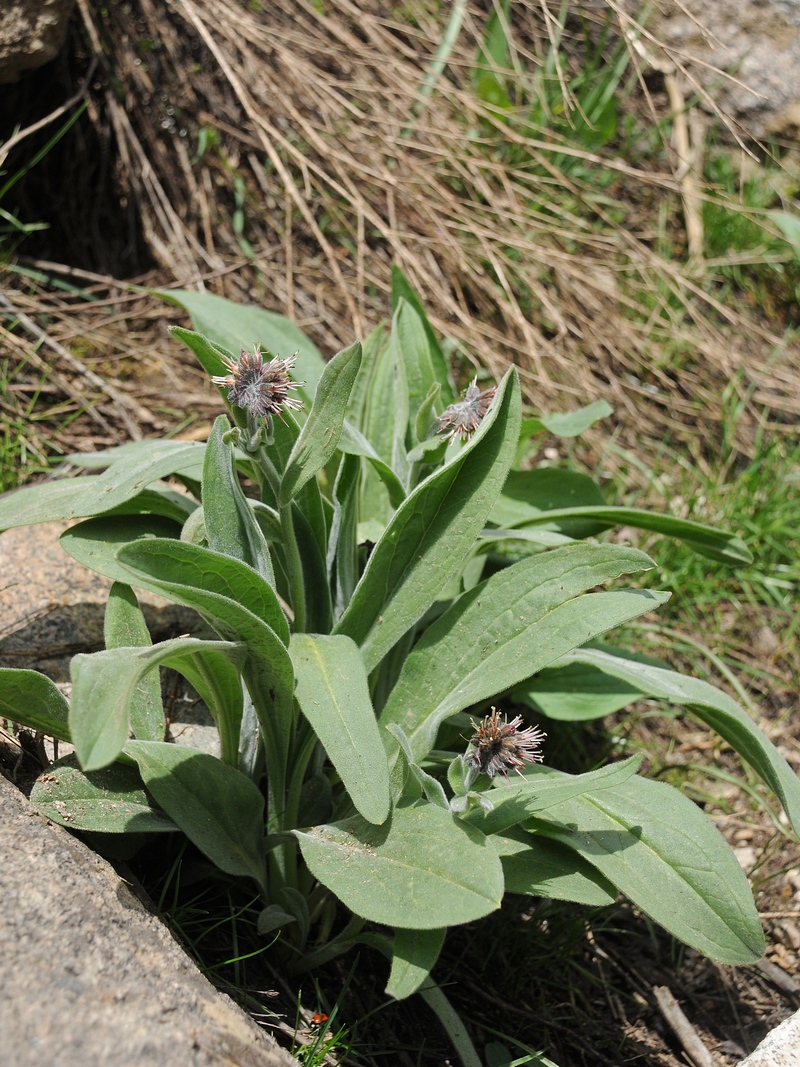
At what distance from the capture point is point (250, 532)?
1660mm

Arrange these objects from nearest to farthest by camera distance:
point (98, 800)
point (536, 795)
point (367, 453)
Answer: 1. point (536, 795)
2. point (98, 800)
3. point (367, 453)

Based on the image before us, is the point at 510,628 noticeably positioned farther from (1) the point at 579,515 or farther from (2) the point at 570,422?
(2) the point at 570,422

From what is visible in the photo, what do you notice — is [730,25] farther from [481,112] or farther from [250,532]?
[250,532]

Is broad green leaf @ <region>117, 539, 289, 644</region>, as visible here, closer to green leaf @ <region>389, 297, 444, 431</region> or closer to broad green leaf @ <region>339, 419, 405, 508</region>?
broad green leaf @ <region>339, 419, 405, 508</region>

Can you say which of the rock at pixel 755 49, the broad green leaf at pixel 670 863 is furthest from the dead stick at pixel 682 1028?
the rock at pixel 755 49

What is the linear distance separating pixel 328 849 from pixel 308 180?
254cm

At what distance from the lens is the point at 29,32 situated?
2955 mm

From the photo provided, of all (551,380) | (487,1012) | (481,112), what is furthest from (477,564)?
(481,112)

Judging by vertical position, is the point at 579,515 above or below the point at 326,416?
below

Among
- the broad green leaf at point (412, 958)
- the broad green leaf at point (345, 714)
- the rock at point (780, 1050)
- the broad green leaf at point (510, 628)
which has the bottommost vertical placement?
the rock at point (780, 1050)

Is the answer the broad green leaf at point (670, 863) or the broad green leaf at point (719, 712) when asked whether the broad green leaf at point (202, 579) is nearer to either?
the broad green leaf at point (670, 863)

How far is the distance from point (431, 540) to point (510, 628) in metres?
0.23

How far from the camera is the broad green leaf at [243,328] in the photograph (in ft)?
7.46

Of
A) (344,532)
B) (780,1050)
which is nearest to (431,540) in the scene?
(344,532)
